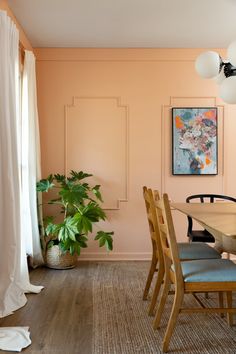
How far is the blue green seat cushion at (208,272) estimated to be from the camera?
2074 mm

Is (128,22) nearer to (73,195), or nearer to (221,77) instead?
(221,77)

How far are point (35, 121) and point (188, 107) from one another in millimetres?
1808

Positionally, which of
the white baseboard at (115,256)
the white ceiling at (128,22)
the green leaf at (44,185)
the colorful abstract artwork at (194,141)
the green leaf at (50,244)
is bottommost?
the white baseboard at (115,256)

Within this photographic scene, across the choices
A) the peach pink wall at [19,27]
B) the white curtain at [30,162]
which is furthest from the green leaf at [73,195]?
the peach pink wall at [19,27]

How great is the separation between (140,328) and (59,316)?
23.7 inches

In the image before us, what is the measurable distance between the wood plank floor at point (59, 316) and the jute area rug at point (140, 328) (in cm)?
8

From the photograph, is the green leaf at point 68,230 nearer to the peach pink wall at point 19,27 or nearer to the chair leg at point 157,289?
the chair leg at point 157,289

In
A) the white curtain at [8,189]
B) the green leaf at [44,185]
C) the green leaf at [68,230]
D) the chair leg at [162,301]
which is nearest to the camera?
the chair leg at [162,301]

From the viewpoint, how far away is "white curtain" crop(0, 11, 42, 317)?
271 cm

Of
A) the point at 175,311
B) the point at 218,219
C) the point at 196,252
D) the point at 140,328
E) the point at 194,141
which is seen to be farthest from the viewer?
the point at 194,141

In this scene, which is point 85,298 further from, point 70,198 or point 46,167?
point 46,167

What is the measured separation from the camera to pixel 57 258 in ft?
13.0

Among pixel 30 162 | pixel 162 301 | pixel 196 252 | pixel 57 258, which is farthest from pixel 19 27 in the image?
pixel 162 301

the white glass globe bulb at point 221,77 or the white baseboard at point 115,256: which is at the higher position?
the white glass globe bulb at point 221,77
